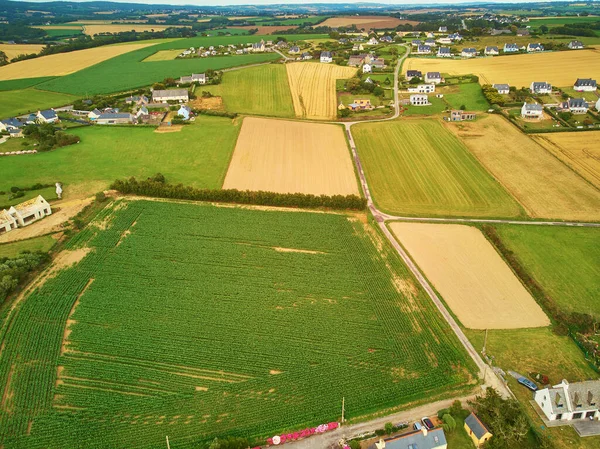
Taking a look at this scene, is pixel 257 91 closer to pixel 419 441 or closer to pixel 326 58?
pixel 326 58

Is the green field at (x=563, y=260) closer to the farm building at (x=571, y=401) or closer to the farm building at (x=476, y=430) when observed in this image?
the farm building at (x=571, y=401)

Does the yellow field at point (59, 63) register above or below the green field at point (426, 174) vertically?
above

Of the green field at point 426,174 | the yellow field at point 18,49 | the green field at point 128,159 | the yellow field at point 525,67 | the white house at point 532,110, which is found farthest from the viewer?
the yellow field at point 18,49

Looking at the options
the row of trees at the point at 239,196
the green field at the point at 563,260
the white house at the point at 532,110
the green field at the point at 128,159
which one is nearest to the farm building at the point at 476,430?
the green field at the point at 563,260

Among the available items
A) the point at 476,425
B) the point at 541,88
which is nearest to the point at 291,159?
the point at 476,425

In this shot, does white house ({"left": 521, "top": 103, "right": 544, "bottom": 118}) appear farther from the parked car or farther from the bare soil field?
the parked car

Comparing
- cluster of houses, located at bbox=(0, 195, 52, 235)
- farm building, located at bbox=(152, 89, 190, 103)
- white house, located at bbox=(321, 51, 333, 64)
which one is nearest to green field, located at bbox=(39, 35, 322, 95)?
farm building, located at bbox=(152, 89, 190, 103)

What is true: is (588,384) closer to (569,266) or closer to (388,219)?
(569,266)
